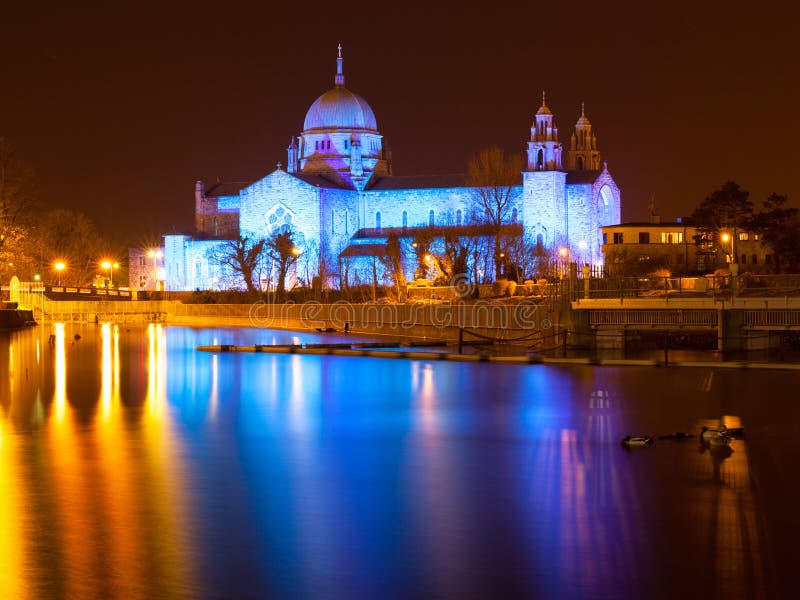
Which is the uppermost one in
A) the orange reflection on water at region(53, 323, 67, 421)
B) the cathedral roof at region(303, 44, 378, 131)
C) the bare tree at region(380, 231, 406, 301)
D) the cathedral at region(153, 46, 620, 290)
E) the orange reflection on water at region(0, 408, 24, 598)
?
the cathedral roof at region(303, 44, 378, 131)

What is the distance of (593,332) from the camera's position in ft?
109

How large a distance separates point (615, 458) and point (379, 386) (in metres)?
10.1

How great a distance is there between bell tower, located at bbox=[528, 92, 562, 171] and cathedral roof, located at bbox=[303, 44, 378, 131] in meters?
15.9

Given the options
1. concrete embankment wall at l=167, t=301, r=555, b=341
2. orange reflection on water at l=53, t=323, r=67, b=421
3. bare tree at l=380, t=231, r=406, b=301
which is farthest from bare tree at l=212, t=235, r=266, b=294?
orange reflection on water at l=53, t=323, r=67, b=421

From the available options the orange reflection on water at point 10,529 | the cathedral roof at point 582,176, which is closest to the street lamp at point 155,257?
the cathedral roof at point 582,176

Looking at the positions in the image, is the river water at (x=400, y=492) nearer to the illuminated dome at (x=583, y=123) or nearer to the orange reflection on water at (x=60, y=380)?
the orange reflection on water at (x=60, y=380)

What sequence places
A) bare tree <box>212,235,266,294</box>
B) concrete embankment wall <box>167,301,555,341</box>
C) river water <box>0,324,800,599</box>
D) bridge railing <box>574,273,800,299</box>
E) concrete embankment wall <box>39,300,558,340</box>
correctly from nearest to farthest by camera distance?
river water <box>0,324,800,599</box>, bridge railing <box>574,273,800,299</box>, concrete embankment wall <box>167,301,555,341</box>, concrete embankment wall <box>39,300,558,340</box>, bare tree <box>212,235,266,294</box>

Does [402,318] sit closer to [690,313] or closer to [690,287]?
[690,287]

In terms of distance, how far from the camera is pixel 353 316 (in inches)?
1810

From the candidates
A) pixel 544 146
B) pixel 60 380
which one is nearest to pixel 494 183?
pixel 544 146

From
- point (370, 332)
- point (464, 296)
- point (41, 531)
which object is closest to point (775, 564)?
point (41, 531)

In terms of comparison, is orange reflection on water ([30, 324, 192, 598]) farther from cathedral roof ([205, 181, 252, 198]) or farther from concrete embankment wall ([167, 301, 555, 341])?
cathedral roof ([205, 181, 252, 198])

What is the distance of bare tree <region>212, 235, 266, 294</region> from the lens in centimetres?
7481

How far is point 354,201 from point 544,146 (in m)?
15.2
